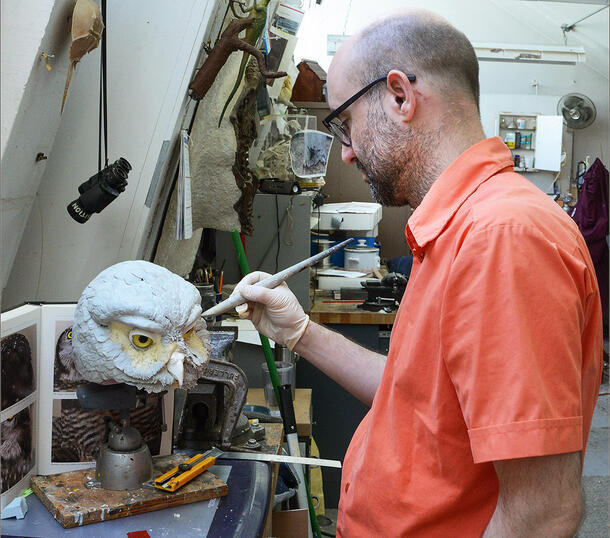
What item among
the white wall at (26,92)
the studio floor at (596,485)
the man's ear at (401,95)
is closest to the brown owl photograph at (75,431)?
the white wall at (26,92)

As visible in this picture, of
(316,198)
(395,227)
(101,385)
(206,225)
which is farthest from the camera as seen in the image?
(395,227)

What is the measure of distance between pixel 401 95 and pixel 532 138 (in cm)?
744

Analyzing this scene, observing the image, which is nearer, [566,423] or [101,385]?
[566,423]

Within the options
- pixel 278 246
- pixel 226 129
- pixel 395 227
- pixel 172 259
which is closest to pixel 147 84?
pixel 226 129

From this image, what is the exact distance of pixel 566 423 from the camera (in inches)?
33.7

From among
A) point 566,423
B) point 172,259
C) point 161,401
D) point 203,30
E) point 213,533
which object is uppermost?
point 203,30

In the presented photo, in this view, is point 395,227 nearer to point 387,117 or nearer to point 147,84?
point 147,84

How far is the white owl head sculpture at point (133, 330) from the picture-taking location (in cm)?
123

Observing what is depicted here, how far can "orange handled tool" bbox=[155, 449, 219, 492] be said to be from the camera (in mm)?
1308

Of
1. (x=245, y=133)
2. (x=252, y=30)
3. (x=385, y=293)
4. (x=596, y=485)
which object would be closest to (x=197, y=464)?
(x=245, y=133)

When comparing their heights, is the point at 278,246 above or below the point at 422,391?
above

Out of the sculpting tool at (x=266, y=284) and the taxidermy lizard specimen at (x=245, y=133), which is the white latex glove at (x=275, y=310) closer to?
the sculpting tool at (x=266, y=284)

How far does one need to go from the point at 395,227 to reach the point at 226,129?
391cm

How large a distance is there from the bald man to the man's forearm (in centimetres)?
27
